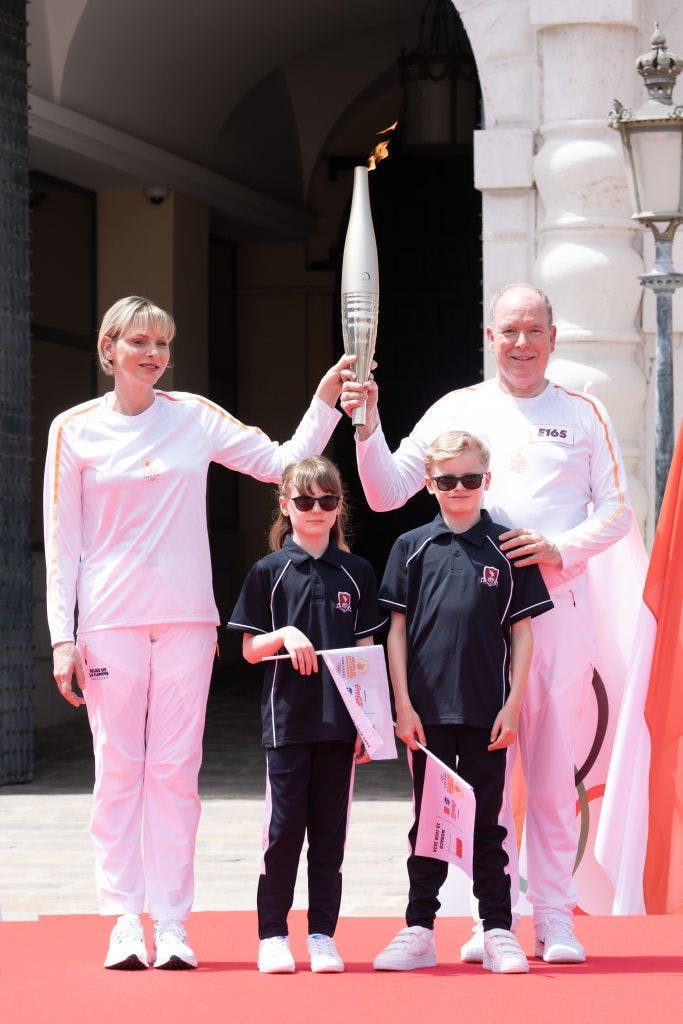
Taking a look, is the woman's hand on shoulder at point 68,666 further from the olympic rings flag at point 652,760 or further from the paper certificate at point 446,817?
the olympic rings flag at point 652,760

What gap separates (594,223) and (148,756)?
4.02 meters

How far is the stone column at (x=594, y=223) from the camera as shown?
7828 mm

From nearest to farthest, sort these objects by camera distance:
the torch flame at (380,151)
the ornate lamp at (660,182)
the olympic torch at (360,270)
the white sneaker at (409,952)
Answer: the olympic torch at (360,270) → the white sneaker at (409,952) → the ornate lamp at (660,182) → the torch flame at (380,151)

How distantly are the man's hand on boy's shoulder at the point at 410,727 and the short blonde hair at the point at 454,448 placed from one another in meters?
0.60

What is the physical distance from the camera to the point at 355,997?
13.6 ft

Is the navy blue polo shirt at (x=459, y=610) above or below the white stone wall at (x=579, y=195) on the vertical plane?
below

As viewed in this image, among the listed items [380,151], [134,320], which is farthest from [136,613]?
[380,151]

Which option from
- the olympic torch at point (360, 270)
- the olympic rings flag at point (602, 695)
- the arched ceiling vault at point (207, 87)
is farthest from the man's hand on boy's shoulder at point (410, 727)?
the arched ceiling vault at point (207, 87)

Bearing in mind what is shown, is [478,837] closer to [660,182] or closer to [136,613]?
[136,613]

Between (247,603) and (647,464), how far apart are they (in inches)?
145

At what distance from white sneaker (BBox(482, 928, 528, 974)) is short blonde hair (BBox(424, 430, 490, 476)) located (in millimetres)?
1128

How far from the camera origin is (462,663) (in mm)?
4453

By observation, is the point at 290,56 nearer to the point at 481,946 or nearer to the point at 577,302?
the point at 577,302

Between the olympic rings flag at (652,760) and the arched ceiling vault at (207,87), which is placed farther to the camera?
the arched ceiling vault at (207,87)
